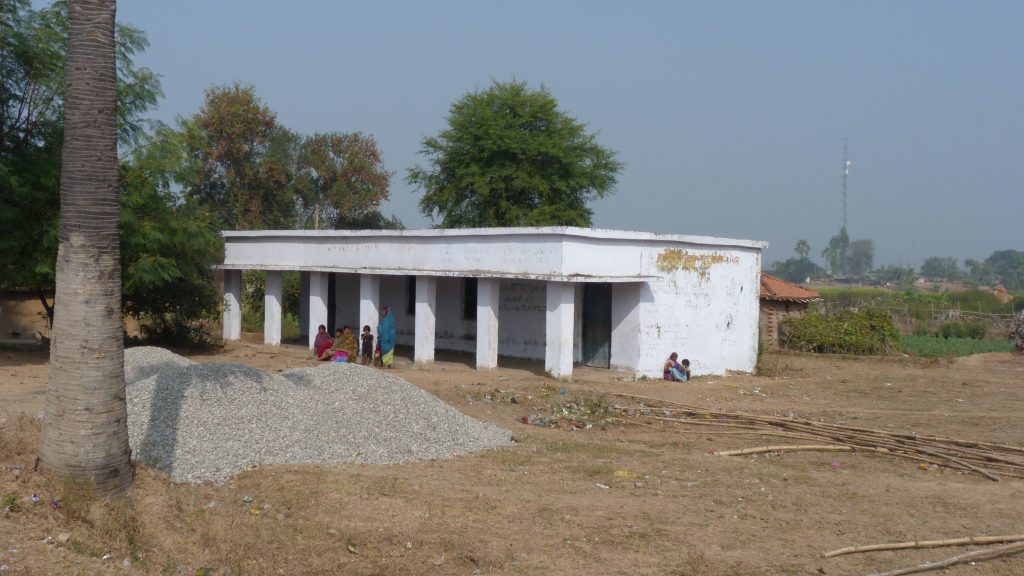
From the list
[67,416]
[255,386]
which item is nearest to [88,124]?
[67,416]

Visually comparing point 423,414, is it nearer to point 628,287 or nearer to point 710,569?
point 710,569

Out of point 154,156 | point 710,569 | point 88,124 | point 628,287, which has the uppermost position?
point 154,156

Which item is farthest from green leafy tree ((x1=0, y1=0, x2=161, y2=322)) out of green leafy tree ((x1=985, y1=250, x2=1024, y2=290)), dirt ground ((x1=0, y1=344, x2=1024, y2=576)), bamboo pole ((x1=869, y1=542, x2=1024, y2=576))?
green leafy tree ((x1=985, y1=250, x2=1024, y2=290))

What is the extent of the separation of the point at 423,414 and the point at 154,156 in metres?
11.4

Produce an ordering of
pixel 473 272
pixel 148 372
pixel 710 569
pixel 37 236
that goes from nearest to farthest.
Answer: pixel 710 569, pixel 148 372, pixel 37 236, pixel 473 272

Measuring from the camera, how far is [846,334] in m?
28.2

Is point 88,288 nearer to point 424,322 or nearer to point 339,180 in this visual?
point 424,322

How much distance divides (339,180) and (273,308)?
1876 cm

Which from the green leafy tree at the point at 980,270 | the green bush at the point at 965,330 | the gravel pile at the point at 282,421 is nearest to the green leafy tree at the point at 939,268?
the green leafy tree at the point at 980,270

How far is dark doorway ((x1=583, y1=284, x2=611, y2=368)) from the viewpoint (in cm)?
2077

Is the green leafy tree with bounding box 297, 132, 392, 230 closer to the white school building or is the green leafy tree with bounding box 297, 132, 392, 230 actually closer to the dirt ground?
the white school building

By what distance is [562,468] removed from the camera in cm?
1091

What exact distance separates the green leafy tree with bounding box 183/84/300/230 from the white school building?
1525 centimetres

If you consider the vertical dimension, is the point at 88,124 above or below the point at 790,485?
above
